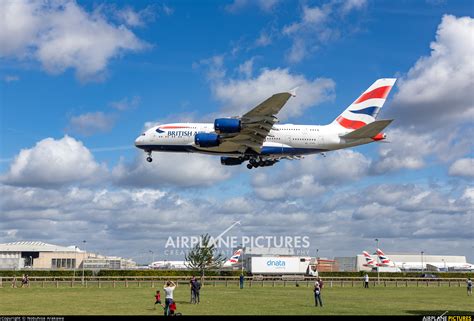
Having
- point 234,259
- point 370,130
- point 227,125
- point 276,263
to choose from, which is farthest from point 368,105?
point 234,259

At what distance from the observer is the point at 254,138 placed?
48.7 m

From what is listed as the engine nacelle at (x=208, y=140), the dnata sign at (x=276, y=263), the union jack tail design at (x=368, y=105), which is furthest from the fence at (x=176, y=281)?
the union jack tail design at (x=368, y=105)

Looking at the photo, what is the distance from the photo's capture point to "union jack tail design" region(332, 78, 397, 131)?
56.1m

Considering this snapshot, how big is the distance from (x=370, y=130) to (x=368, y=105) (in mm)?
12330

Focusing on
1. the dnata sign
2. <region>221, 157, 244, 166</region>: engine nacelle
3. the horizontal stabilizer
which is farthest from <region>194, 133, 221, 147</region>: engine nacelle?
the dnata sign

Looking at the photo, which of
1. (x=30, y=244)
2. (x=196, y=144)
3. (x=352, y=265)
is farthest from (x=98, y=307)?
(x=30, y=244)

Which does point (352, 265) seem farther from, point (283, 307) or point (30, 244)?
point (283, 307)

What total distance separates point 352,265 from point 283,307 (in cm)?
9865

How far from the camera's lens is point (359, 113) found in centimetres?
5703

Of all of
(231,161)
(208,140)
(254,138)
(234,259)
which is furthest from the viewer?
(234,259)

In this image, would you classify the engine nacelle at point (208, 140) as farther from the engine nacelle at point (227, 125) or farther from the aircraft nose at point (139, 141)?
the aircraft nose at point (139, 141)

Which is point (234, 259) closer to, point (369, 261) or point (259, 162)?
point (369, 261)

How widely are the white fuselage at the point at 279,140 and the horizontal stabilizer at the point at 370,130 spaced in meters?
1.07

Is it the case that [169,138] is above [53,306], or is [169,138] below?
above
